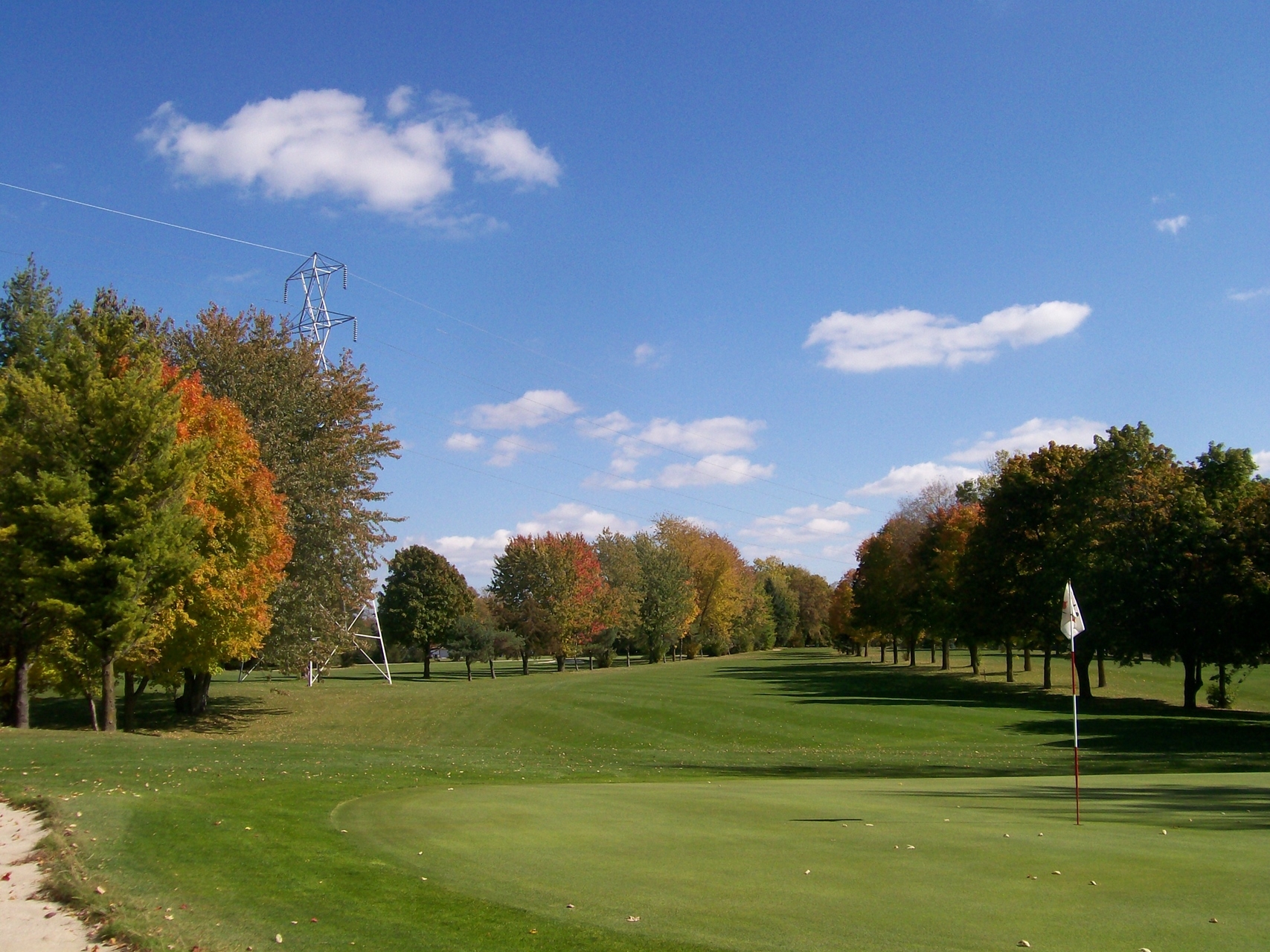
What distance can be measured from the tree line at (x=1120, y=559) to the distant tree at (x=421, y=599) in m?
49.1

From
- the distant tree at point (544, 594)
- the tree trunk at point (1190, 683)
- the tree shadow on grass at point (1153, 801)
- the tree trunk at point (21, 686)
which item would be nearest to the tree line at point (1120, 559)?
the tree trunk at point (1190, 683)

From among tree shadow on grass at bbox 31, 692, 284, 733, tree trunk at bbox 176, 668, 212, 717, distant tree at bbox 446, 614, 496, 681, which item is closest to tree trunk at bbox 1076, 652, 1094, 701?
tree shadow on grass at bbox 31, 692, 284, 733

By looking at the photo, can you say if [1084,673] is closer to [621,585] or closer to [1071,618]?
[1071,618]

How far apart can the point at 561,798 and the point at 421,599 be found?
3136 inches

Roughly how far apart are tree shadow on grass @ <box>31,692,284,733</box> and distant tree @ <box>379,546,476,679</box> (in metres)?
39.6

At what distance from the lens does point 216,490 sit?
3394 centimetres

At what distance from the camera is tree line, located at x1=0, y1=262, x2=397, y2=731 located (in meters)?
26.8

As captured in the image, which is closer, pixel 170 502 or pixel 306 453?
pixel 170 502

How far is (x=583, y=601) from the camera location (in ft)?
294

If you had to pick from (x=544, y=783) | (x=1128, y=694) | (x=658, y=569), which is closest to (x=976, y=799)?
(x=544, y=783)

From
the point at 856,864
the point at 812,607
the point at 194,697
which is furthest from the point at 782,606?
the point at 856,864

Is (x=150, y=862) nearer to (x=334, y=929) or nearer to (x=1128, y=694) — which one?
(x=334, y=929)

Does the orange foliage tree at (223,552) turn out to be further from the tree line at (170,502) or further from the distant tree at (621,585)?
the distant tree at (621,585)

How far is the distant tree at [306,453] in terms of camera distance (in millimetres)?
41656
